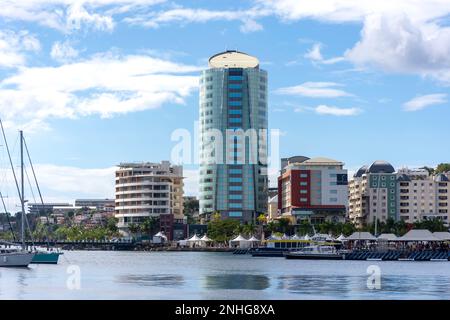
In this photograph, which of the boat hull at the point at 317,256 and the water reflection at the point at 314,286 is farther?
the boat hull at the point at 317,256

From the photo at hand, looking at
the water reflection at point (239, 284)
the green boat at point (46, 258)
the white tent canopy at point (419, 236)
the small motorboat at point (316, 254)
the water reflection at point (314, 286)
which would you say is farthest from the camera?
the white tent canopy at point (419, 236)

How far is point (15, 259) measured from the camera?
88.9 meters

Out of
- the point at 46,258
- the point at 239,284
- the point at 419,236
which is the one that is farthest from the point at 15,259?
the point at 419,236

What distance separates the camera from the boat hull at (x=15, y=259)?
88.6 metres

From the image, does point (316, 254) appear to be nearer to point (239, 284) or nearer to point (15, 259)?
point (15, 259)

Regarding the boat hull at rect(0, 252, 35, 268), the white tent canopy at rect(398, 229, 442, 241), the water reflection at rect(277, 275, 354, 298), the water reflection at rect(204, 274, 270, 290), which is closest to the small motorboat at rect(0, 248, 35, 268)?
the boat hull at rect(0, 252, 35, 268)

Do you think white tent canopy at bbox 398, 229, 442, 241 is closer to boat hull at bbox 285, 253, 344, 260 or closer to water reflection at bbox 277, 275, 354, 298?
boat hull at bbox 285, 253, 344, 260

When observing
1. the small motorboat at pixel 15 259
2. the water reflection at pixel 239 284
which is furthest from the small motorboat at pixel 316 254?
the water reflection at pixel 239 284

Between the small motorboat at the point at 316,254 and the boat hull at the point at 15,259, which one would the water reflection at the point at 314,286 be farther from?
the small motorboat at the point at 316,254

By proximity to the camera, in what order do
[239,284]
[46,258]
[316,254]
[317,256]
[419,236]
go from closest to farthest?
[239,284], [46,258], [317,256], [316,254], [419,236]
